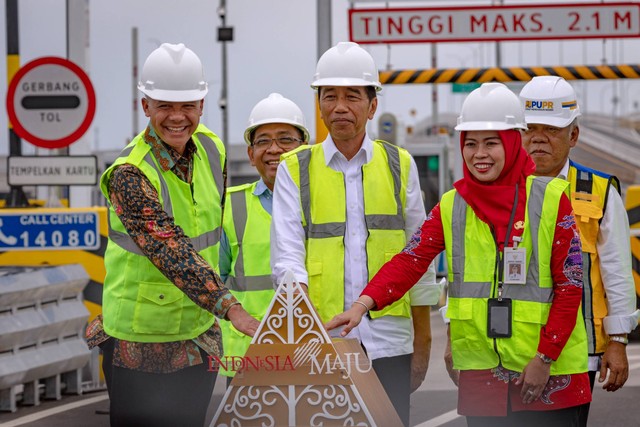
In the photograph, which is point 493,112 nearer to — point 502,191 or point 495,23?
point 502,191

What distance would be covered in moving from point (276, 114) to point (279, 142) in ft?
0.59

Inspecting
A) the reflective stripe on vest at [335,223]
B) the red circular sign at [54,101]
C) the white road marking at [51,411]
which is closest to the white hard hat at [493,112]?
the reflective stripe on vest at [335,223]

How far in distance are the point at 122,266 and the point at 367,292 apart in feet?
2.92

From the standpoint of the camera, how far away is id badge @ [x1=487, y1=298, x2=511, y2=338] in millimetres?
5551

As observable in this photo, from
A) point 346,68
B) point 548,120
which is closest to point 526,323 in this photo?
point 346,68

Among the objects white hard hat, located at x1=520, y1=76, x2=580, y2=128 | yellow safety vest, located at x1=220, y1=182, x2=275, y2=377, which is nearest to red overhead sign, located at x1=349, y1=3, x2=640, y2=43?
yellow safety vest, located at x1=220, y1=182, x2=275, y2=377

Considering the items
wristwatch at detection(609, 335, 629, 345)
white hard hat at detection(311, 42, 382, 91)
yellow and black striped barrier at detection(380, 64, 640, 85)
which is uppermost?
yellow and black striped barrier at detection(380, 64, 640, 85)

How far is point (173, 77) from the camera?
5539 mm

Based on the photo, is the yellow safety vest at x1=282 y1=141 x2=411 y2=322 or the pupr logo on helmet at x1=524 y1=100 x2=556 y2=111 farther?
the pupr logo on helmet at x1=524 y1=100 x2=556 y2=111

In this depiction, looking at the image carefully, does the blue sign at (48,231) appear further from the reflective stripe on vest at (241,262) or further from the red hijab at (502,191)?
the red hijab at (502,191)

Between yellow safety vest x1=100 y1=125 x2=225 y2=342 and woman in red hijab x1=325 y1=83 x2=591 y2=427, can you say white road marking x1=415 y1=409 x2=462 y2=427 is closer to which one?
woman in red hijab x1=325 y1=83 x2=591 y2=427

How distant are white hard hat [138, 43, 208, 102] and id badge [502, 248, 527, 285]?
125 cm

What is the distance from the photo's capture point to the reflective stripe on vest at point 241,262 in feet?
25.6

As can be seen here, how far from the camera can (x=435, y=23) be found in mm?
16500
